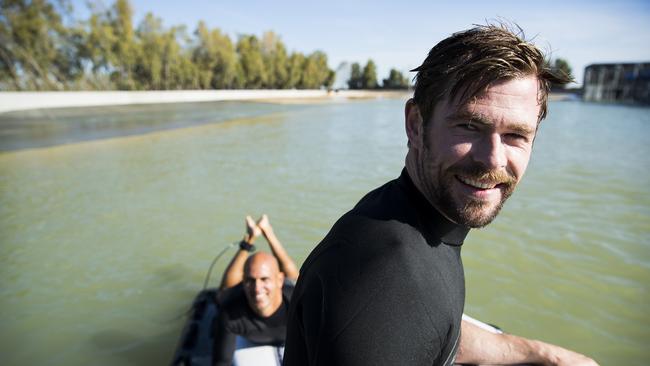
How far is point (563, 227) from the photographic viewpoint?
775 centimetres

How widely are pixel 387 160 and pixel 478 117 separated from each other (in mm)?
13794

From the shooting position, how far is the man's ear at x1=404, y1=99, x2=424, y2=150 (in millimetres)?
1164

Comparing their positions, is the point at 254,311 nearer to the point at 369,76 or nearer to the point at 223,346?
the point at 223,346

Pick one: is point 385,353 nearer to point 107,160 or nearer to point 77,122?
point 107,160

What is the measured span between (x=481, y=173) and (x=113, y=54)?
50.8m

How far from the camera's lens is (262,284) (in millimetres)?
3340

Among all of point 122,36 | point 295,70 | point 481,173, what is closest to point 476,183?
point 481,173

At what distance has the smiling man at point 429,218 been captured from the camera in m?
0.90

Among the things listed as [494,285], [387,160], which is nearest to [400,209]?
[494,285]

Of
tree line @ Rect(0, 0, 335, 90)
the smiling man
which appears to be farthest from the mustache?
tree line @ Rect(0, 0, 335, 90)

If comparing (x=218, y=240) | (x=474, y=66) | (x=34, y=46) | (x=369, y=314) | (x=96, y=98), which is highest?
(x=34, y=46)

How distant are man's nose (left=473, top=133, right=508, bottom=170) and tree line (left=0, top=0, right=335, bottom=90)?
4472 cm

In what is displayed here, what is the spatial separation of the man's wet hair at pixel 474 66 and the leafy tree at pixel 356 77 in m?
110

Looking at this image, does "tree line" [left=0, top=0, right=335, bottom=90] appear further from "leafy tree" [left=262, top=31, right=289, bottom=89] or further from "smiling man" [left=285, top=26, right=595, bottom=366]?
"smiling man" [left=285, top=26, right=595, bottom=366]
